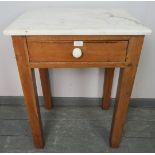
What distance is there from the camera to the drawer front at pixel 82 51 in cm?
70

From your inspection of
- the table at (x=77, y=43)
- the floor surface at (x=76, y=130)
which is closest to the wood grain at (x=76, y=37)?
the table at (x=77, y=43)

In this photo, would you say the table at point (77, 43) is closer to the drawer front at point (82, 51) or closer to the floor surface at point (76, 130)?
the drawer front at point (82, 51)

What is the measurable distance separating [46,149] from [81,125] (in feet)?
0.91

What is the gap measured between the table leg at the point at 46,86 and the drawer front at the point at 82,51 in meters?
0.40

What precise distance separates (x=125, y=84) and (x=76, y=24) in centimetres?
34

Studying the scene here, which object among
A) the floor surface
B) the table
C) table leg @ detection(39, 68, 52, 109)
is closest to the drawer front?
the table

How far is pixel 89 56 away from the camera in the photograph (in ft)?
2.38

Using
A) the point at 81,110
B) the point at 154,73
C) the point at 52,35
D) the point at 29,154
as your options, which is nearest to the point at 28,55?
the point at 52,35

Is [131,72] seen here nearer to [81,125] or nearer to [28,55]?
[28,55]

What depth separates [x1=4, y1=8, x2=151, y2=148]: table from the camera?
663mm

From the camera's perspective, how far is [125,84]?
2.64 feet

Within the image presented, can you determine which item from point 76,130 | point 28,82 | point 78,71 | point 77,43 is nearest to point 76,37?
point 77,43

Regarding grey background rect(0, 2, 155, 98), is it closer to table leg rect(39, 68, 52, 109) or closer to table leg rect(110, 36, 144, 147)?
table leg rect(39, 68, 52, 109)

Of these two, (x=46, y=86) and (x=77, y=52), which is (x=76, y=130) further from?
(x=77, y=52)
